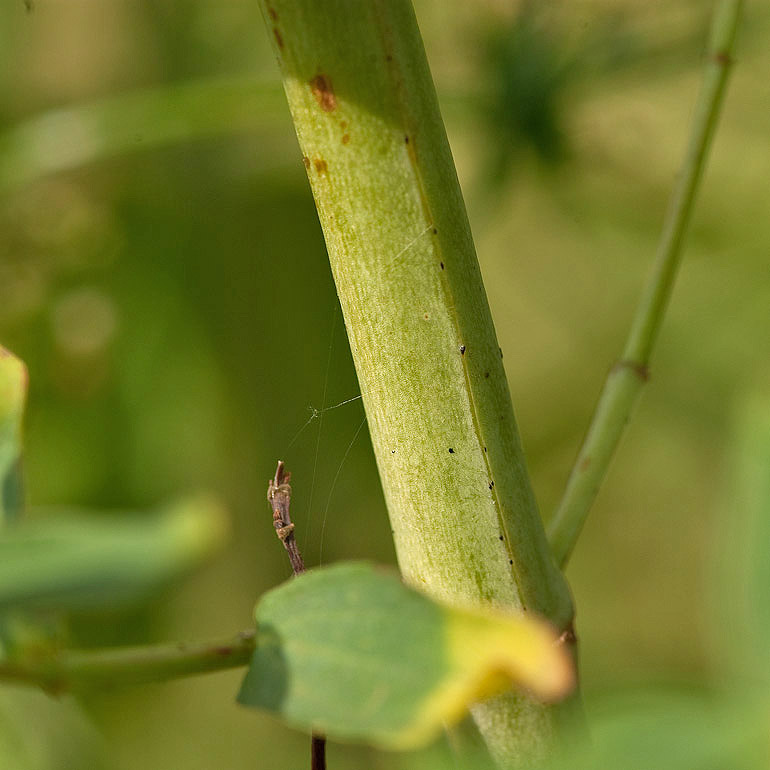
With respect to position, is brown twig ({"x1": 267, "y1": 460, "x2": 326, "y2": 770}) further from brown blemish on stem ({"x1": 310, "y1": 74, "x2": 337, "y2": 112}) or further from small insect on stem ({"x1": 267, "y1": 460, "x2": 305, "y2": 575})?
brown blemish on stem ({"x1": 310, "y1": 74, "x2": 337, "y2": 112})

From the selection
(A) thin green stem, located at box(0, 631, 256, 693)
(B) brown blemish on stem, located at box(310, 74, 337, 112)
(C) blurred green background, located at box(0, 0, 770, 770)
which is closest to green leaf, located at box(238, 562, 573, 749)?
(A) thin green stem, located at box(0, 631, 256, 693)

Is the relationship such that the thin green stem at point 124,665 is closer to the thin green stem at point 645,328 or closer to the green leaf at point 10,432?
the green leaf at point 10,432

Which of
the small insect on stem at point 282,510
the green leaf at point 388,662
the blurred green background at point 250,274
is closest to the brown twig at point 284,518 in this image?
the small insect on stem at point 282,510

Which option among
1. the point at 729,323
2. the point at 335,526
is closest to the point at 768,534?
the point at 335,526

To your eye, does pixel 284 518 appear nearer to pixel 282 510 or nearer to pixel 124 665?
pixel 282 510

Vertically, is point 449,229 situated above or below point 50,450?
above

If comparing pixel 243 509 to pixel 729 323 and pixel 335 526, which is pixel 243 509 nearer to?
pixel 335 526
